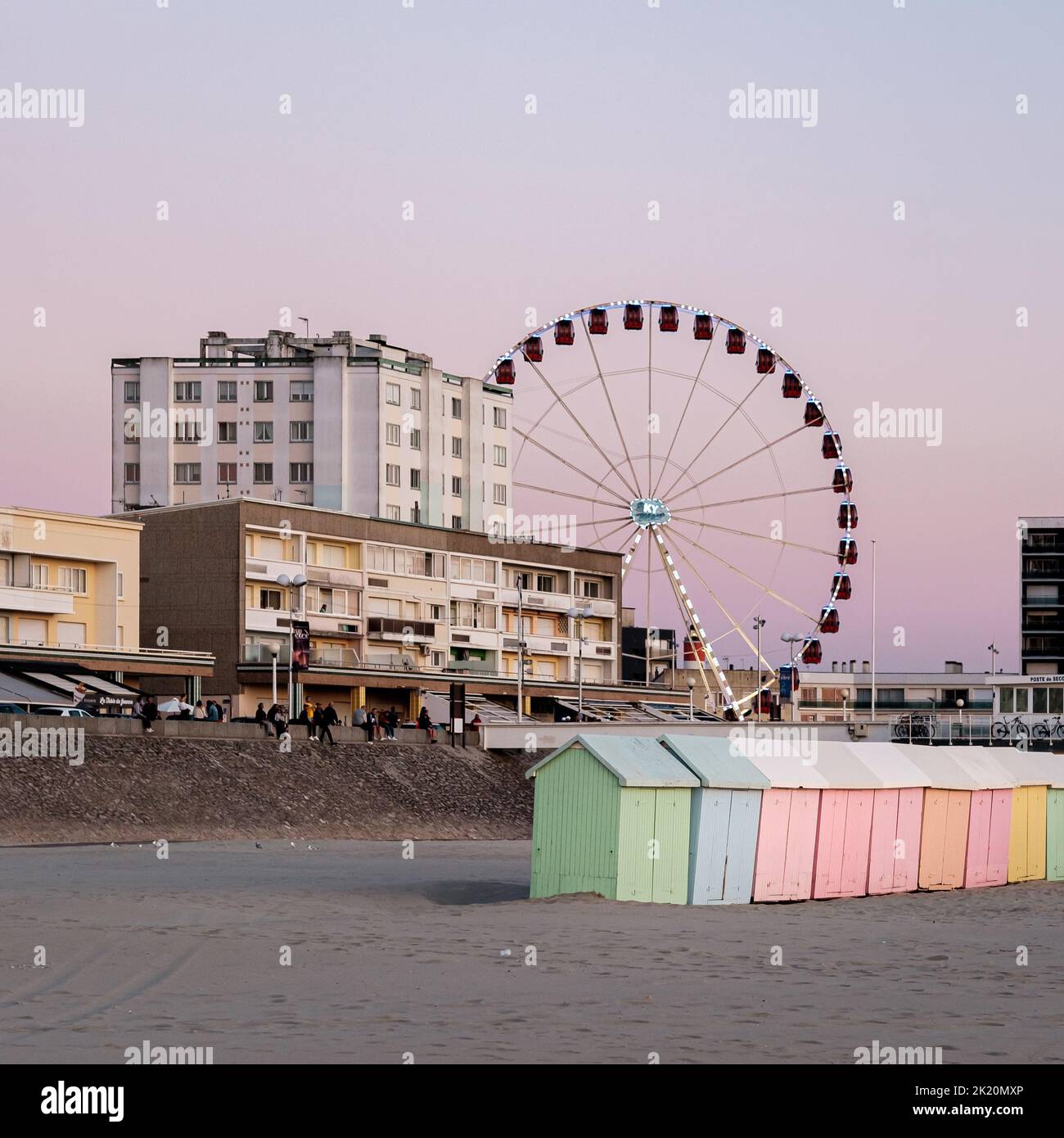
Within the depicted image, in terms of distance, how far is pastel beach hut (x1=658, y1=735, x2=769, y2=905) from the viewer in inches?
1127

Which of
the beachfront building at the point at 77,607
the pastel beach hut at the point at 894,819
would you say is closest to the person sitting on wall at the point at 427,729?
the beachfront building at the point at 77,607

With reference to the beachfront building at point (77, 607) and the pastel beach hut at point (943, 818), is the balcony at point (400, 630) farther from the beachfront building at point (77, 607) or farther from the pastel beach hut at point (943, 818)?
the pastel beach hut at point (943, 818)

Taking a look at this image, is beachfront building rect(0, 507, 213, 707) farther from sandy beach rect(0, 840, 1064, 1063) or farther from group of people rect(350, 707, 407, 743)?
sandy beach rect(0, 840, 1064, 1063)

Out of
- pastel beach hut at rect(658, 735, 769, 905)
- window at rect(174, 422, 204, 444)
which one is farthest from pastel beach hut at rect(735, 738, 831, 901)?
window at rect(174, 422, 204, 444)

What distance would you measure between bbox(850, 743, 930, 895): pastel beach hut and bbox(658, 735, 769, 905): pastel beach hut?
377 centimetres

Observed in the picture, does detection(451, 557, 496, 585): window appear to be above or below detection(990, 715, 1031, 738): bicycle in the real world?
above

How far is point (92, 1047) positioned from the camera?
1368cm

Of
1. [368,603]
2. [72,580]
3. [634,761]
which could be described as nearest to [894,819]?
Result: [634,761]

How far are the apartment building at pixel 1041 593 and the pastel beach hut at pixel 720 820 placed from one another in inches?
4847

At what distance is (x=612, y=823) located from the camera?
2788 centimetres
